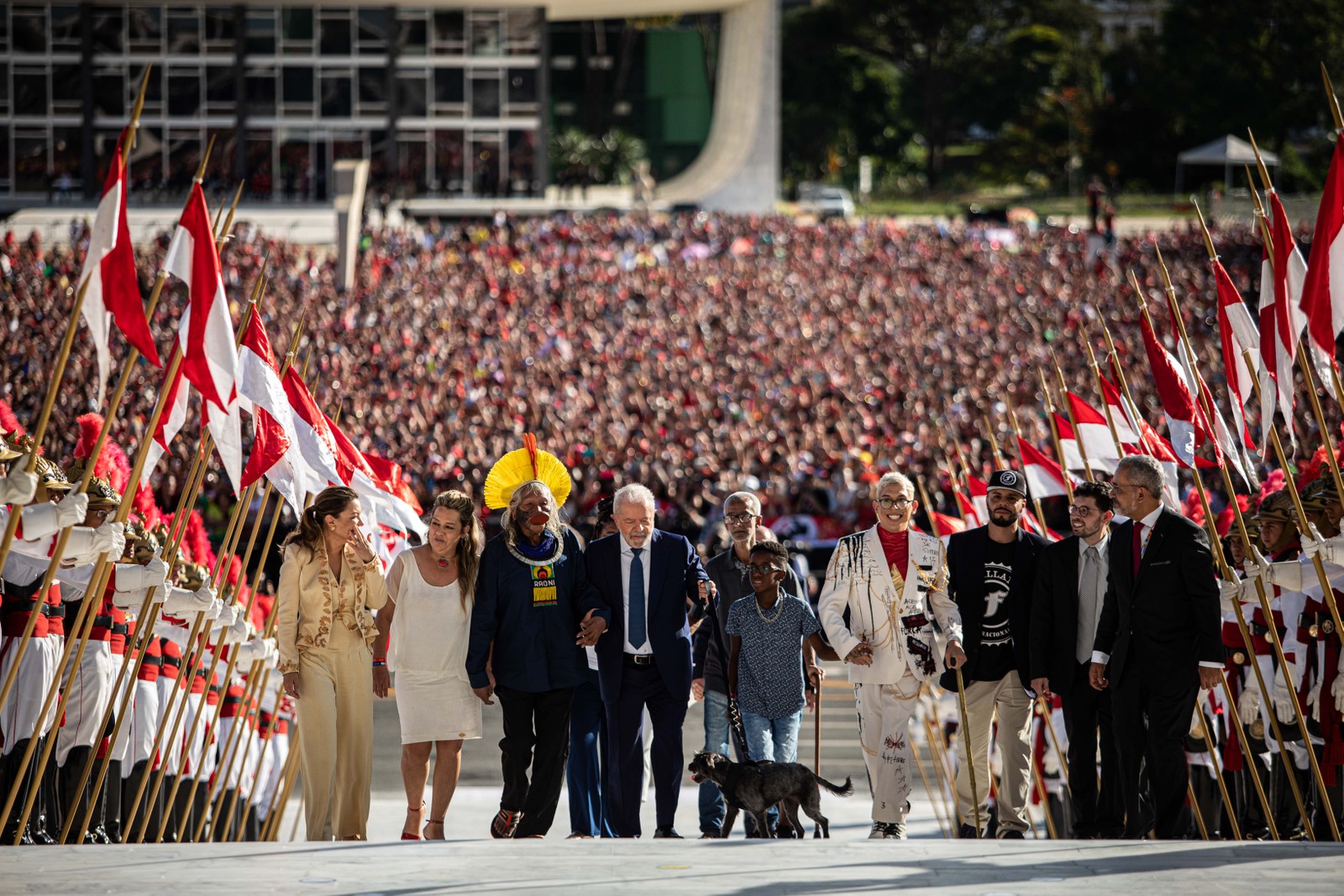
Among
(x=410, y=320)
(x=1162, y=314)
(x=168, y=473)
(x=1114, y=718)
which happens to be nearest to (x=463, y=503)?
(x=1114, y=718)

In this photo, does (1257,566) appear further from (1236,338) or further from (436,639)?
(436,639)

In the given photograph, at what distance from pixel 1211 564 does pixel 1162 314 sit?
27448 mm

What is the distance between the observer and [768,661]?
884 centimetres

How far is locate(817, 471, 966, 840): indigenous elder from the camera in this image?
8.86 meters

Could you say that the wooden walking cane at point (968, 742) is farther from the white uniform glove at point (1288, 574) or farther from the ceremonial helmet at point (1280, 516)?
the ceremonial helmet at point (1280, 516)

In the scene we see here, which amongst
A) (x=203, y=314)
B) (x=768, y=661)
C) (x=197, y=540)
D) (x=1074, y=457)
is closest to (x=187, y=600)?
(x=203, y=314)

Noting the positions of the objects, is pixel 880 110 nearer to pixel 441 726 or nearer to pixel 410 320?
pixel 410 320

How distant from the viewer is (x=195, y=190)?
823cm

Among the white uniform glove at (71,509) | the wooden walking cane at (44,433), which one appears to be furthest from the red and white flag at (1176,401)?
the white uniform glove at (71,509)

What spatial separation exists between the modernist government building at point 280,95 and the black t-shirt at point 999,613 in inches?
2035

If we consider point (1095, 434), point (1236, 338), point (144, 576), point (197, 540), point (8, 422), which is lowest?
point (197, 540)

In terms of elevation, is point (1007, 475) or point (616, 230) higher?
point (616, 230)

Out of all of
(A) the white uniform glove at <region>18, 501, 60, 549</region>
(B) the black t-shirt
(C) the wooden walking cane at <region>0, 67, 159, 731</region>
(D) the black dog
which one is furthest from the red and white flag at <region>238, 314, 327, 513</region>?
(B) the black t-shirt

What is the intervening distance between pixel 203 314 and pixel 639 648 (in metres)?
2.53
